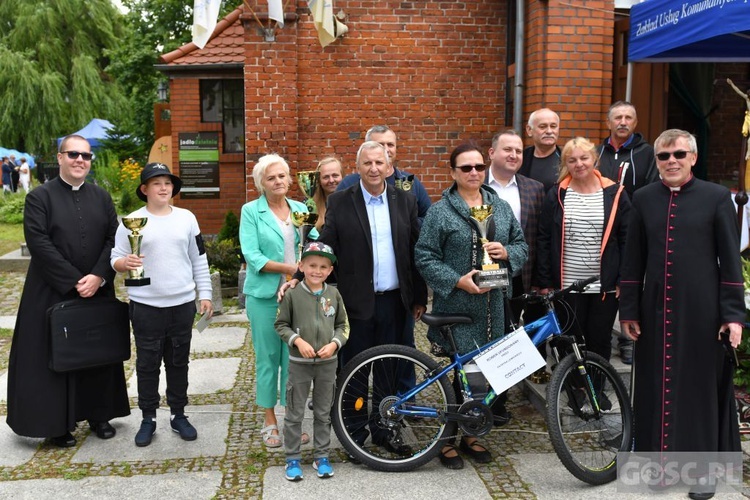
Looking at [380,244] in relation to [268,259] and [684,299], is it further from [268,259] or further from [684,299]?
[684,299]

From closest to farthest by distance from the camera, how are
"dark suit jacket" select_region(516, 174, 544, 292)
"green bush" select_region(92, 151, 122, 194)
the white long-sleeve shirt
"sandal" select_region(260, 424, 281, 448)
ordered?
the white long-sleeve shirt
"sandal" select_region(260, 424, 281, 448)
"dark suit jacket" select_region(516, 174, 544, 292)
"green bush" select_region(92, 151, 122, 194)

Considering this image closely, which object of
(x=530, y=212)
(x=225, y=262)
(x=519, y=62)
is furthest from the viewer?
(x=225, y=262)

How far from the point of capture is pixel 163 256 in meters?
4.57

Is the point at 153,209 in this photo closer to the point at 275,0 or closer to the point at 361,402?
the point at 361,402

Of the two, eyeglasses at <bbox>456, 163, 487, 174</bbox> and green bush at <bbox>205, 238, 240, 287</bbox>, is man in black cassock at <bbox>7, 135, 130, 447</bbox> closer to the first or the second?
eyeglasses at <bbox>456, 163, 487, 174</bbox>

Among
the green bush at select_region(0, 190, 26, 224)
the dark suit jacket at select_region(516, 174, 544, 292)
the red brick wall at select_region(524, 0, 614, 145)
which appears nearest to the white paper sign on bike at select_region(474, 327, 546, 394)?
the dark suit jacket at select_region(516, 174, 544, 292)

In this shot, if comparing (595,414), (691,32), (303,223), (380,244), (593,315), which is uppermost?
(691,32)

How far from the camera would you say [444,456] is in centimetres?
435

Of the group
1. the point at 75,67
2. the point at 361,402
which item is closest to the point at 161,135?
the point at 361,402

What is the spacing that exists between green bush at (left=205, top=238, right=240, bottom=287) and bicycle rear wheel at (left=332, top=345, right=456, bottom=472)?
5.51 m

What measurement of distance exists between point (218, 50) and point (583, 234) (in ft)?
31.9

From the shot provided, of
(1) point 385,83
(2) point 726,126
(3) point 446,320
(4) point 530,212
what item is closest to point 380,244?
(3) point 446,320

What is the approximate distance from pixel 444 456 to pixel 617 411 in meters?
1.03

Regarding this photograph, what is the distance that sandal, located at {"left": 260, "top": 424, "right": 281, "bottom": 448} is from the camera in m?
4.67
